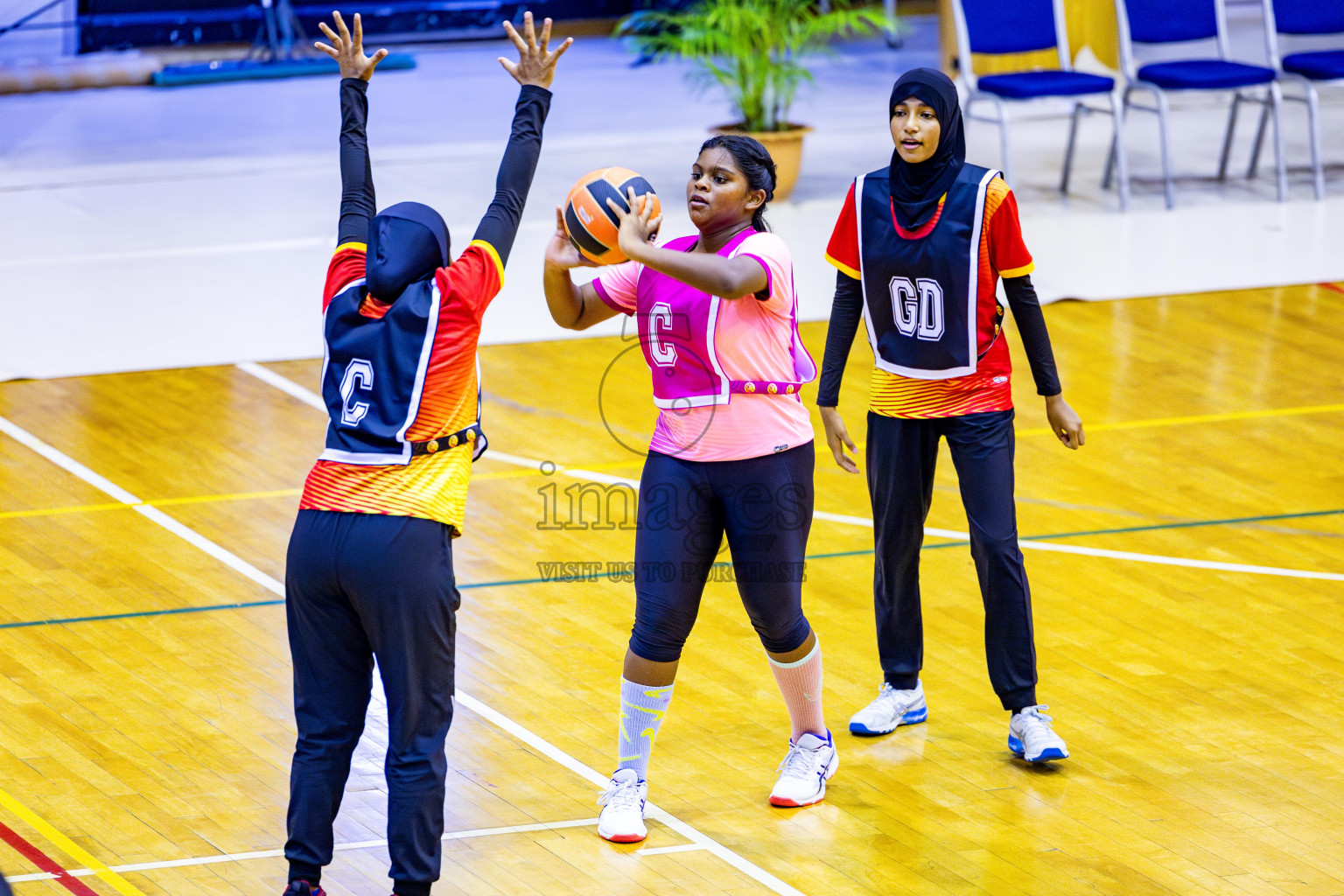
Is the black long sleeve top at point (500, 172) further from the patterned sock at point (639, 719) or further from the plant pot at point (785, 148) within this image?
the plant pot at point (785, 148)

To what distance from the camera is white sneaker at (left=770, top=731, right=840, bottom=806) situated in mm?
4168

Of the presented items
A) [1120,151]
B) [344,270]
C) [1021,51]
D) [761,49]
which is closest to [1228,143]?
[1120,151]

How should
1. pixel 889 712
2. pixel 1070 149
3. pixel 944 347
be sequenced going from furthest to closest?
pixel 1070 149
pixel 889 712
pixel 944 347

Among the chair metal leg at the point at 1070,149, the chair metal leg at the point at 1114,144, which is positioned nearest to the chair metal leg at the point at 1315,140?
the chair metal leg at the point at 1114,144

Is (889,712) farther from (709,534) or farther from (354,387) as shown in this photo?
(354,387)

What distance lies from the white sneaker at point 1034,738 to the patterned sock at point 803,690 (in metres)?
0.54

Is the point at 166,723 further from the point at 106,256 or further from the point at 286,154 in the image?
the point at 286,154

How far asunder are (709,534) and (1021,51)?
8.14m

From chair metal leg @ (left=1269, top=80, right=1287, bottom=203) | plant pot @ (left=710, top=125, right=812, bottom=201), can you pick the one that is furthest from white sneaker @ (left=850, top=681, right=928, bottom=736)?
chair metal leg @ (left=1269, top=80, right=1287, bottom=203)

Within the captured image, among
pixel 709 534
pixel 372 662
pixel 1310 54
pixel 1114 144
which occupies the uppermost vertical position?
pixel 1310 54

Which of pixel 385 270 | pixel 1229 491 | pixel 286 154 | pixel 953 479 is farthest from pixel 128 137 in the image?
pixel 385 270

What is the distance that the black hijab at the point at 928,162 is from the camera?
13.8 ft

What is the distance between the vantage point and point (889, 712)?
15.0 ft

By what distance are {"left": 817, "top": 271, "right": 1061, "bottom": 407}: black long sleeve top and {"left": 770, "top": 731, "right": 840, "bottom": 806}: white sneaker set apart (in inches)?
35.5
